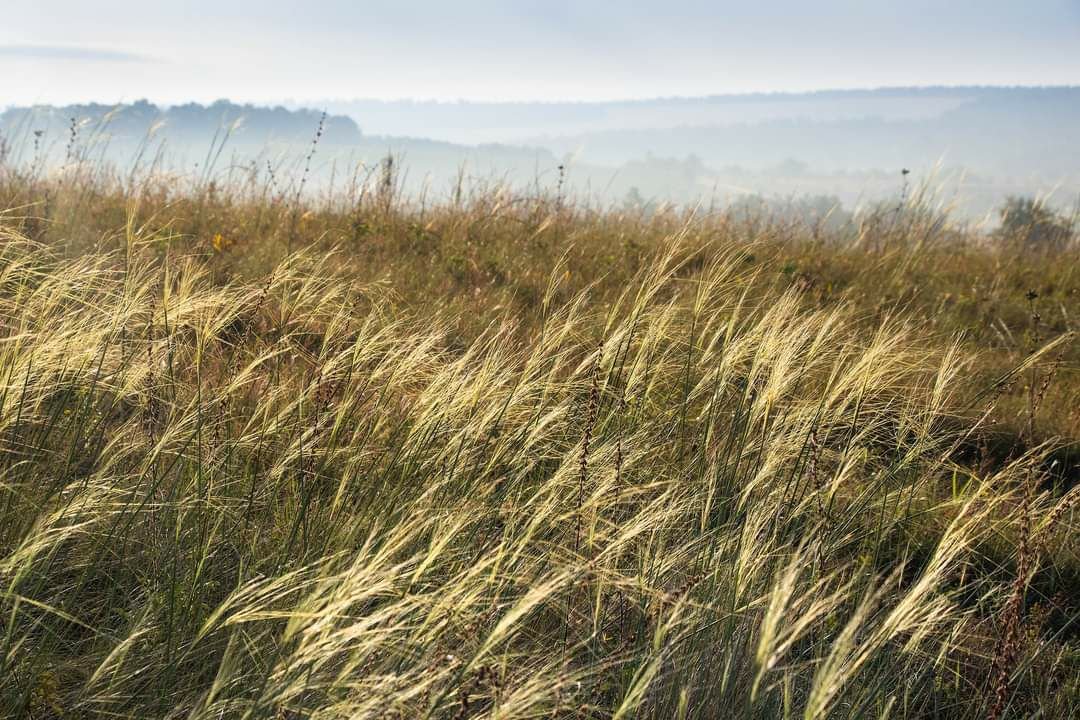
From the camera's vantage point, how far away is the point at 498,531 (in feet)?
6.77

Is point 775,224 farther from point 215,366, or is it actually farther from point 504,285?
point 215,366

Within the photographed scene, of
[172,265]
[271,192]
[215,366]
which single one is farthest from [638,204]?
[215,366]

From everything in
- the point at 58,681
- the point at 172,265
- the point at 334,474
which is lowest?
the point at 58,681

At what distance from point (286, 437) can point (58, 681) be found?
0.91m

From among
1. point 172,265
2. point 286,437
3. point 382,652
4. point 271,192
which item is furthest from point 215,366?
point 271,192

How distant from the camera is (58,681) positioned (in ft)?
5.35

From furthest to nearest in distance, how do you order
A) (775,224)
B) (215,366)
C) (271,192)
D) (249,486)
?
1. (775,224)
2. (271,192)
3. (215,366)
4. (249,486)

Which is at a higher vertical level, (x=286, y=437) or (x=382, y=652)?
(x=286, y=437)

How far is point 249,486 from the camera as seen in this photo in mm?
2180

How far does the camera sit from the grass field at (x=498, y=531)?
152cm

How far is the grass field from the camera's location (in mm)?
1516

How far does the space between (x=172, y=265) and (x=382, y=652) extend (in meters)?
3.08

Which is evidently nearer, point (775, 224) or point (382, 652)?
point (382, 652)

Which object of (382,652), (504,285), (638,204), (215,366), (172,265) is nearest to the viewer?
(382,652)
